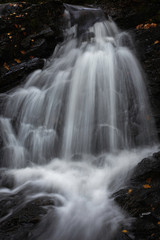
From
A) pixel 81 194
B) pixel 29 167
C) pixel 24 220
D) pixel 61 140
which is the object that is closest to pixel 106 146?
pixel 61 140

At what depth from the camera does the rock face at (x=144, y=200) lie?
9.23ft

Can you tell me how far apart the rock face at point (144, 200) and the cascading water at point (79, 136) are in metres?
0.19

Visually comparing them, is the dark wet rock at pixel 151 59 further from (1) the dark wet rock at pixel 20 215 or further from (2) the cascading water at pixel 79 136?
(1) the dark wet rock at pixel 20 215

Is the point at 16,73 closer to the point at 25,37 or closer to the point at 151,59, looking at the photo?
the point at 25,37

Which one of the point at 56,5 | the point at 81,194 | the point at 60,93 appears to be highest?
the point at 56,5

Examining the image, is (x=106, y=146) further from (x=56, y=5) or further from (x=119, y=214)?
(x=56, y=5)

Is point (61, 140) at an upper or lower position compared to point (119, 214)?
upper

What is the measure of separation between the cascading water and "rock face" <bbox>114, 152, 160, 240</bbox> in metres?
0.19

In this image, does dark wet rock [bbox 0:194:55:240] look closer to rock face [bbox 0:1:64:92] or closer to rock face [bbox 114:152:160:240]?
rock face [bbox 114:152:160:240]

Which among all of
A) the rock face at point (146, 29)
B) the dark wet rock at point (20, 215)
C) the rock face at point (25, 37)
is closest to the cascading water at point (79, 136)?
the dark wet rock at point (20, 215)

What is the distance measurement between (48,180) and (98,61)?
3.79 metres

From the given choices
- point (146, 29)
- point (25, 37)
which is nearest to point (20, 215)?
point (25, 37)

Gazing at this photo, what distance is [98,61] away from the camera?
21.5 feet

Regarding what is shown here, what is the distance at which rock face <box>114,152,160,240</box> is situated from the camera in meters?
2.81
